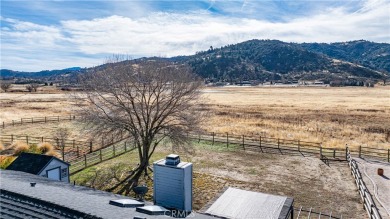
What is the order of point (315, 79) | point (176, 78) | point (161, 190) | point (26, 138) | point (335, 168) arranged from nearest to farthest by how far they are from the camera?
1. point (161, 190)
2. point (176, 78)
3. point (335, 168)
4. point (26, 138)
5. point (315, 79)

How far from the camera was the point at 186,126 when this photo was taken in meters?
20.9

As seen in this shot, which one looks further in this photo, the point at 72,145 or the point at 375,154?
the point at 72,145

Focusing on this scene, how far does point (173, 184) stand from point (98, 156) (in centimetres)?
1540

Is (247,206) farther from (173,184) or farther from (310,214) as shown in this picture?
(310,214)

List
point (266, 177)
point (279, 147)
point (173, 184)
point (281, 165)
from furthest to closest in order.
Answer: point (279, 147) → point (281, 165) → point (266, 177) → point (173, 184)

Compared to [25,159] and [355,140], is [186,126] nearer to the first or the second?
[25,159]

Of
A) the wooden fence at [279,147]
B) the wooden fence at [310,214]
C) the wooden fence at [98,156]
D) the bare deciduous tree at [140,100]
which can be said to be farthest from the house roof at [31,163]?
the wooden fence at [279,147]

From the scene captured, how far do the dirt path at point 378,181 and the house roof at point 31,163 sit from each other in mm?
17915

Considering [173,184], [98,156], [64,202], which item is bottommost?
[98,156]

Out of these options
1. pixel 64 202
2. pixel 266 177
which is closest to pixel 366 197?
pixel 266 177

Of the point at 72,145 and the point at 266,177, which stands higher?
the point at 72,145

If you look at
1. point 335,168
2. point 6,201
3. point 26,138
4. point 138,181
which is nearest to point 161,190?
point 6,201

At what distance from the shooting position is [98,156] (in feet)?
82.6

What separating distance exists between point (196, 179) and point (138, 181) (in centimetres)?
395
